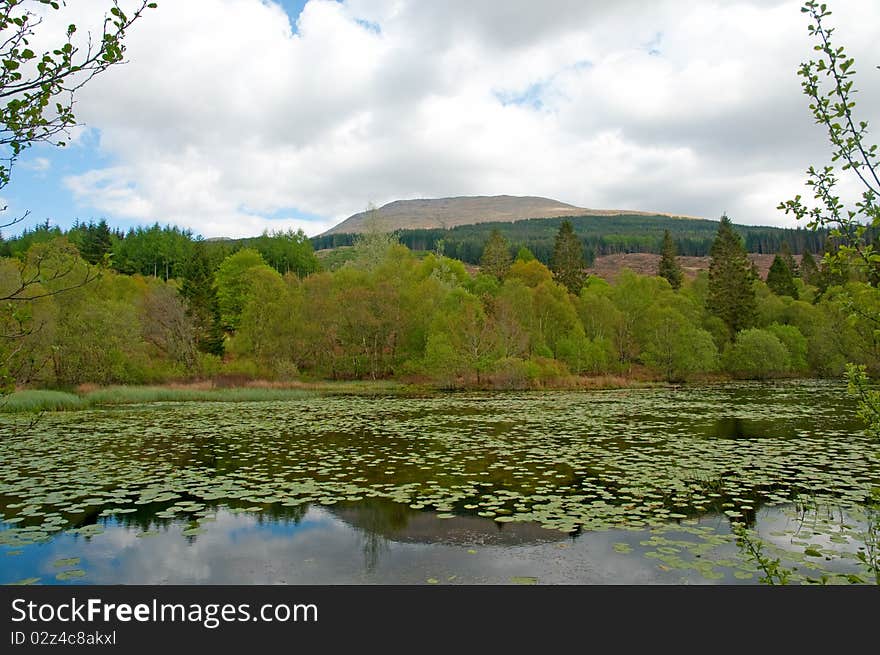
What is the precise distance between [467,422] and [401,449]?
651 centimetres

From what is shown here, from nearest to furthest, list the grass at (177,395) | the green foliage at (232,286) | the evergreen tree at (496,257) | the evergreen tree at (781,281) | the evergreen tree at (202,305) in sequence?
the grass at (177,395), the evergreen tree at (202,305), the green foliage at (232,286), the evergreen tree at (781,281), the evergreen tree at (496,257)

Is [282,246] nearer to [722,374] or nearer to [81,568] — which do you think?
[722,374]

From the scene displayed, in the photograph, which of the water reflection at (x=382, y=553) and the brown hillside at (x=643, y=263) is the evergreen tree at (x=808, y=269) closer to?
the brown hillside at (x=643, y=263)

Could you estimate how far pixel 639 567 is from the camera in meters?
6.78

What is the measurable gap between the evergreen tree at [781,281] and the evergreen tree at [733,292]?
12.1m

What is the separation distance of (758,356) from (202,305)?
171ft

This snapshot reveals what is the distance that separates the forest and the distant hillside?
63.9 metres

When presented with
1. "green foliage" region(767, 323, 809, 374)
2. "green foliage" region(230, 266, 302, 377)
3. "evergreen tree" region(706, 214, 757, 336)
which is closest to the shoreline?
"green foliage" region(230, 266, 302, 377)

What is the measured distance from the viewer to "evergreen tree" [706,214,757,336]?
59906 millimetres

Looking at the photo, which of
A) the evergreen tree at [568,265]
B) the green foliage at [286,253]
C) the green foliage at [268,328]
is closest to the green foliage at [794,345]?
the evergreen tree at [568,265]

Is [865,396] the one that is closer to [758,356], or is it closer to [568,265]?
[758,356]

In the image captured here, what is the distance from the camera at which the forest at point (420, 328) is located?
39469mm

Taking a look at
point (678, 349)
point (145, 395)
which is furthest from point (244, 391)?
point (678, 349)

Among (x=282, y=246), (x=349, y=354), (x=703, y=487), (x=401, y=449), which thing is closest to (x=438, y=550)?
(x=703, y=487)
